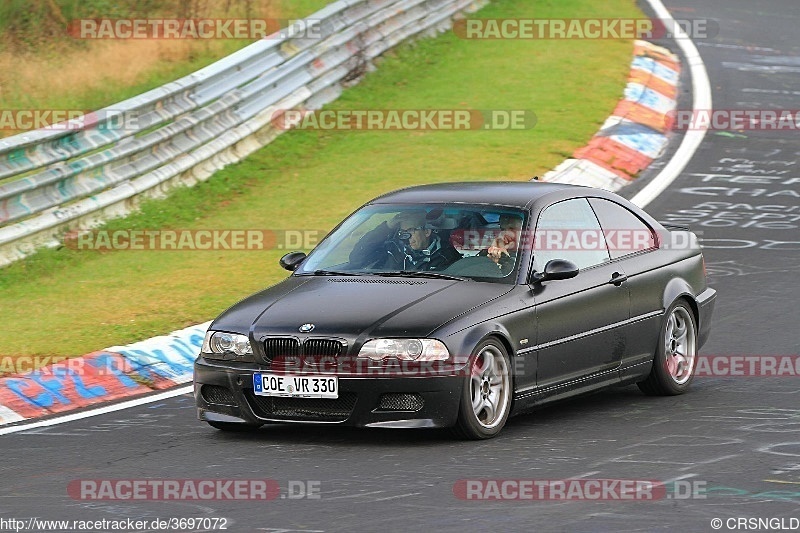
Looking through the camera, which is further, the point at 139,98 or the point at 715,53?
the point at 715,53

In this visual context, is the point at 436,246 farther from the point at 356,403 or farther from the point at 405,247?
the point at 356,403

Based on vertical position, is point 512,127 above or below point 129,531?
above

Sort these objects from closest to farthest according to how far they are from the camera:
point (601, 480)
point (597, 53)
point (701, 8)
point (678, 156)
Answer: point (601, 480), point (678, 156), point (597, 53), point (701, 8)

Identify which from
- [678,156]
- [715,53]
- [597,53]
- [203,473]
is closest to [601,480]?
[203,473]

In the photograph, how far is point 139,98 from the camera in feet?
52.7

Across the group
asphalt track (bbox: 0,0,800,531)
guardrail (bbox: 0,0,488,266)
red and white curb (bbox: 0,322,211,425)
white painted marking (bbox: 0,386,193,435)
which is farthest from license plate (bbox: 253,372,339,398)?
guardrail (bbox: 0,0,488,266)

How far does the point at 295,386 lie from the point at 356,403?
36cm

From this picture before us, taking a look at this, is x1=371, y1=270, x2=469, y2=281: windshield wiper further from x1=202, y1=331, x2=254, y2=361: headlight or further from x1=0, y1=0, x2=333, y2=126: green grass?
x1=0, y1=0, x2=333, y2=126: green grass

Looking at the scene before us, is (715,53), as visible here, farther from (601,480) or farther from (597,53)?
(601,480)

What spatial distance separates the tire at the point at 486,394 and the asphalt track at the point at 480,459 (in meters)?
0.11

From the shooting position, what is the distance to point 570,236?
9.67 meters

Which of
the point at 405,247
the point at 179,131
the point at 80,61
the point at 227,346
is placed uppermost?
the point at 80,61

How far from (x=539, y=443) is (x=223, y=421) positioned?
5.99 ft

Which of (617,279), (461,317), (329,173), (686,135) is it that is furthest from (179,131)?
(461,317)
